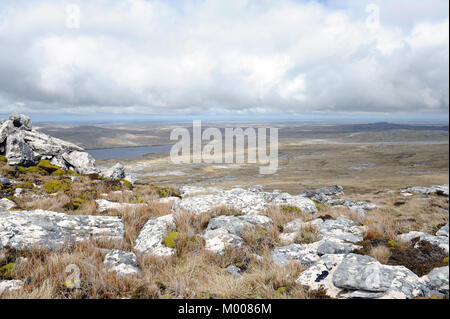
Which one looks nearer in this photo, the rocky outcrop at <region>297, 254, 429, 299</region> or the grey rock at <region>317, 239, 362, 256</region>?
the rocky outcrop at <region>297, 254, 429, 299</region>

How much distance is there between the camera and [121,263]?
4.45 m

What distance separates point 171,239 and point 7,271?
2863 mm

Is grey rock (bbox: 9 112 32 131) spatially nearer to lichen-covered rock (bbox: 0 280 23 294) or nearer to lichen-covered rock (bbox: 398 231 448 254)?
lichen-covered rock (bbox: 0 280 23 294)

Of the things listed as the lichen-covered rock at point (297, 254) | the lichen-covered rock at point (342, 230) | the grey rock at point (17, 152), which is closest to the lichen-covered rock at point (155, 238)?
the lichen-covered rock at point (297, 254)

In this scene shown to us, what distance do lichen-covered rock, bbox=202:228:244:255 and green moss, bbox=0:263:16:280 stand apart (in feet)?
11.2

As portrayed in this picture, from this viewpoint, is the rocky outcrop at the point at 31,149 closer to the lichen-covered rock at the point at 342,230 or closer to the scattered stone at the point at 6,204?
the scattered stone at the point at 6,204

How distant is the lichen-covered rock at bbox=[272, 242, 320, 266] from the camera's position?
4.82 metres

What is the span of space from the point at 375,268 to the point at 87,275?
4543 mm

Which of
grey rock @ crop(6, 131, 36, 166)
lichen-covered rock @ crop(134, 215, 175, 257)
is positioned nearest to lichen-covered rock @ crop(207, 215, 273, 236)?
lichen-covered rock @ crop(134, 215, 175, 257)

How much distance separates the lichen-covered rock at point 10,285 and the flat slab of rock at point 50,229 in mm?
1174

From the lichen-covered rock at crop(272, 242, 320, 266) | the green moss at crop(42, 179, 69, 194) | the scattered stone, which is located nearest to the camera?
the lichen-covered rock at crop(272, 242, 320, 266)

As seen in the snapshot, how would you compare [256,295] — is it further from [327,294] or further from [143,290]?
[143,290]

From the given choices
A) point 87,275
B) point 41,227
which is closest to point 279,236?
point 87,275

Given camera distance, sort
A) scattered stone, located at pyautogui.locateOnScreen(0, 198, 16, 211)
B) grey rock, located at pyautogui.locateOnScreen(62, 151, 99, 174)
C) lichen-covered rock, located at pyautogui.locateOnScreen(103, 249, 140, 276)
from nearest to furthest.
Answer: lichen-covered rock, located at pyautogui.locateOnScreen(103, 249, 140, 276), scattered stone, located at pyautogui.locateOnScreen(0, 198, 16, 211), grey rock, located at pyautogui.locateOnScreen(62, 151, 99, 174)
